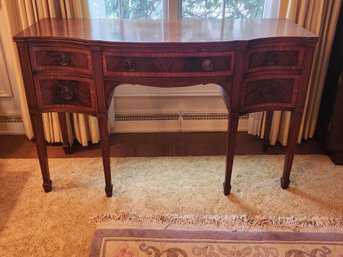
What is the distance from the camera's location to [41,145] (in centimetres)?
175

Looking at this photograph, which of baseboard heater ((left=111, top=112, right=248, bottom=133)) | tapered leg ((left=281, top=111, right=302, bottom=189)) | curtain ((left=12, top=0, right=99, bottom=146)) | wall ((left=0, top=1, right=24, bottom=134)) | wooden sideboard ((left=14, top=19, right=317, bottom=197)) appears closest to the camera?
wooden sideboard ((left=14, top=19, right=317, bottom=197))

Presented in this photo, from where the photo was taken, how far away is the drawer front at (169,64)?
148 cm

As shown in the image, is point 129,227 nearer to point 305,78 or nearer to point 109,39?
point 109,39

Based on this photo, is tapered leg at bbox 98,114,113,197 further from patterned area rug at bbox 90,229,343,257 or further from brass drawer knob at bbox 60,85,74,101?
patterned area rug at bbox 90,229,343,257

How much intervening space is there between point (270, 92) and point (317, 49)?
0.68m

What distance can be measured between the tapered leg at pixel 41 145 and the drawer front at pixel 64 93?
72 millimetres

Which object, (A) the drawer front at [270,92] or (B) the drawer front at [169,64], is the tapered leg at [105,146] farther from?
(A) the drawer front at [270,92]

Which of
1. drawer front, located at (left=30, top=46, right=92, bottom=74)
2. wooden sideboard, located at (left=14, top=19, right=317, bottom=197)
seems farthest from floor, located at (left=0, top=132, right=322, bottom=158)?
drawer front, located at (left=30, top=46, right=92, bottom=74)

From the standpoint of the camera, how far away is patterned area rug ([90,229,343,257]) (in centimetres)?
147

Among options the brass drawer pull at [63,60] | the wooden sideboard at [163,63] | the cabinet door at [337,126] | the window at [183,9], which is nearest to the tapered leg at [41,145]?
the wooden sideboard at [163,63]

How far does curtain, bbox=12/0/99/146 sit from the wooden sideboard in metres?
0.29

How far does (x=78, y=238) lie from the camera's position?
1.54 m

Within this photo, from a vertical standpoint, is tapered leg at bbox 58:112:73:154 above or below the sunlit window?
below

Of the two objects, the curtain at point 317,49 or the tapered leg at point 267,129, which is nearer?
the curtain at point 317,49
